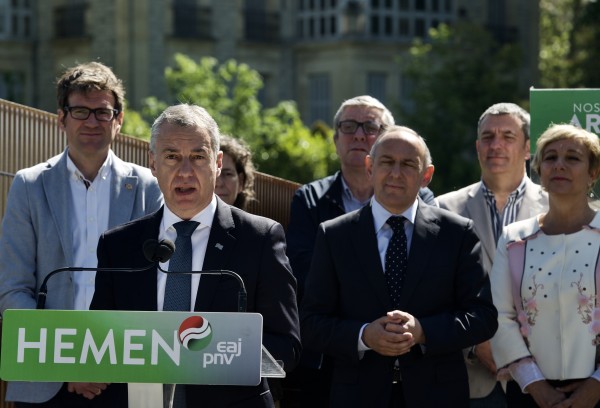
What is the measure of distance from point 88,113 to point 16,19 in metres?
41.2

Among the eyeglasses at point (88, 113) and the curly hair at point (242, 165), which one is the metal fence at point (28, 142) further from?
the eyeglasses at point (88, 113)

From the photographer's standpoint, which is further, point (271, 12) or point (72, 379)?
point (271, 12)

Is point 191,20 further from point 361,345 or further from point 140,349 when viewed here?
point 140,349

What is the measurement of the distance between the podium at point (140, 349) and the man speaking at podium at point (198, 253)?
71 centimetres

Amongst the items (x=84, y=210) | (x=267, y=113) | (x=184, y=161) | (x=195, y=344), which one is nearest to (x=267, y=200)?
(x=84, y=210)

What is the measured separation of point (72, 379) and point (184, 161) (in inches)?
48.2

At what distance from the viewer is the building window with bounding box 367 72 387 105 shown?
160 ft

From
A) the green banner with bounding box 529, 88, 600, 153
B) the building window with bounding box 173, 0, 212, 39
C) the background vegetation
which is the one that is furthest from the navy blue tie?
the building window with bounding box 173, 0, 212, 39

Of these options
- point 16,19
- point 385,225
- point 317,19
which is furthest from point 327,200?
point 317,19

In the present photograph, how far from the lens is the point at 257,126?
36594 mm

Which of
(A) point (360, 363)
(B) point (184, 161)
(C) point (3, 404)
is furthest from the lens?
(C) point (3, 404)

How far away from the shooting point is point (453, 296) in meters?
7.09

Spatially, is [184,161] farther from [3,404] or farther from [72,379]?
[3,404]

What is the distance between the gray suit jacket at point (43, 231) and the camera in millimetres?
7168
